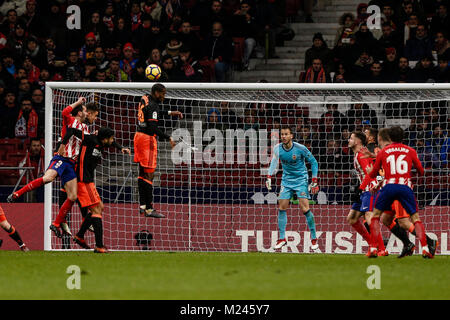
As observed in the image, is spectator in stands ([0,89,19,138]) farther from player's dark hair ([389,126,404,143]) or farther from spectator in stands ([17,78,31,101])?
player's dark hair ([389,126,404,143])

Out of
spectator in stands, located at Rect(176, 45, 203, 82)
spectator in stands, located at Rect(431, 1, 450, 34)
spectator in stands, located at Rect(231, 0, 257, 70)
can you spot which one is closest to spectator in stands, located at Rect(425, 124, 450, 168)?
spectator in stands, located at Rect(431, 1, 450, 34)

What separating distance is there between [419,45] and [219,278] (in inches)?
405

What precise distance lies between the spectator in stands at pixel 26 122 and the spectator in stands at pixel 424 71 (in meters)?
7.63

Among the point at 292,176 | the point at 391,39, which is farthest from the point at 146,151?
the point at 391,39

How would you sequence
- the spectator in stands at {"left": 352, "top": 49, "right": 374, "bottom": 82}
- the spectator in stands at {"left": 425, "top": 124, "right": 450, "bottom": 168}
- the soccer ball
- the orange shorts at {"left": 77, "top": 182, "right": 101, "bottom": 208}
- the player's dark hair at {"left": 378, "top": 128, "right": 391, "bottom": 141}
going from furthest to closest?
1. the spectator in stands at {"left": 352, "top": 49, "right": 374, "bottom": 82}
2. the spectator in stands at {"left": 425, "top": 124, "right": 450, "bottom": 168}
3. the soccer ball
4. the orange shorts at {"left": 77, "top": 182, "right": 101, "bottom": 208}
5. the player's dark hair at {"left": 378, "top": 128, "right": 391, "bottom": 141}

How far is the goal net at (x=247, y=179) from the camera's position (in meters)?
13.9

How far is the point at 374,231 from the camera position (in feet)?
36.1

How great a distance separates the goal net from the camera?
45.6 ft

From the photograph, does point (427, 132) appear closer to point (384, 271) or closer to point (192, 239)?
point (192, 239)

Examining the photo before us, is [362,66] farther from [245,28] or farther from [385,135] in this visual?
[385,135]

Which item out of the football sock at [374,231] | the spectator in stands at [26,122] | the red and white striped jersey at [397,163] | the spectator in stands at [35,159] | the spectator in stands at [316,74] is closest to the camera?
the red and white striped jersey at [397,163]

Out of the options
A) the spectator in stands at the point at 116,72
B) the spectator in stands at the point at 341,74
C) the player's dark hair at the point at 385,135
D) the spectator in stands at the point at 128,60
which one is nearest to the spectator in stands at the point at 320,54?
the spectator in stands at the point at 341,74

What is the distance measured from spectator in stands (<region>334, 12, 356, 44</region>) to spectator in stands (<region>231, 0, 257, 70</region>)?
194 centimetres

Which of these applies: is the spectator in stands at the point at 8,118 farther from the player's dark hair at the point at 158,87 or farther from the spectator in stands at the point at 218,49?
the player's dark hair at the point at 158,87
